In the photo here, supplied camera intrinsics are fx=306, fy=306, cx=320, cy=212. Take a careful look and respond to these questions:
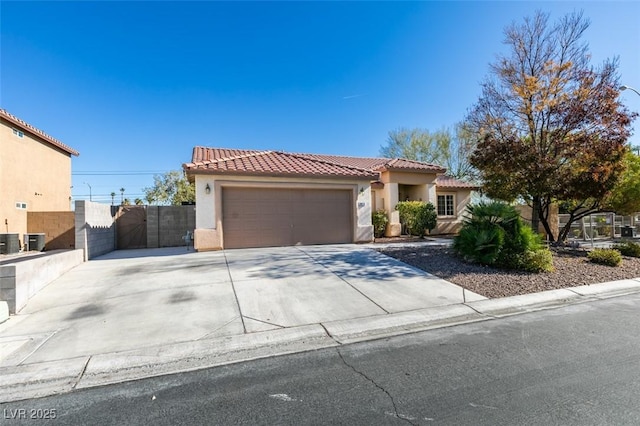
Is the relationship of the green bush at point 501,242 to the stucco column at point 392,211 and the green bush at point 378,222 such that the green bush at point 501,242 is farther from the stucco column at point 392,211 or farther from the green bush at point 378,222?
the stucco column at point 392,211

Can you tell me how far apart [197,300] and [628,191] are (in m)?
14.6

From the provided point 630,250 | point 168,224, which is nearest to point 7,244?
point 168,224

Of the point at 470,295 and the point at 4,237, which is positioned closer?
the point at 470,295

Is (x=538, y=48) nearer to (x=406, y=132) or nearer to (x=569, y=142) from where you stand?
(x=569, y=142)

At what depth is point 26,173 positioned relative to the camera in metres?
14.3

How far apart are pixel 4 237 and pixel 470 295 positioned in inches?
621

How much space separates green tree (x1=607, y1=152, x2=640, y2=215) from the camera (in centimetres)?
1087

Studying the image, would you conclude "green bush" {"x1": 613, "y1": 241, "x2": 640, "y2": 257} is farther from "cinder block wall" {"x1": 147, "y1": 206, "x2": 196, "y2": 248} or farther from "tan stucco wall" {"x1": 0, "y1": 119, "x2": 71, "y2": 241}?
"tan stucco wall" {"x1": 0, "y1": 119, "x2": 71, "y2": 241}

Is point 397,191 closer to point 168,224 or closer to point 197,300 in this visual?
point 168,224

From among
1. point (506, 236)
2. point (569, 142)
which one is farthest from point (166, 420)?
point (569, 142)

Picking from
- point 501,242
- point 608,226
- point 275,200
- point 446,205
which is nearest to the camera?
point 501,242

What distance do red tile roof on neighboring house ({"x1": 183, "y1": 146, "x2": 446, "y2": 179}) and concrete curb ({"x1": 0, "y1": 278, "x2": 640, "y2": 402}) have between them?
27.7ft

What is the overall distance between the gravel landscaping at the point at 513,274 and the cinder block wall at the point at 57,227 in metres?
13.4

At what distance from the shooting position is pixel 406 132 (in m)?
29.2
